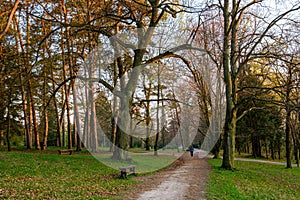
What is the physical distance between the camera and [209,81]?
22.4m

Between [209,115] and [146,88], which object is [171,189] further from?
[209,115]

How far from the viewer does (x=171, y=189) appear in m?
8.70

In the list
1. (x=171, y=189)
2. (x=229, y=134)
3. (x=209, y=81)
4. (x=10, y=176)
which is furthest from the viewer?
(x=209, y=81)

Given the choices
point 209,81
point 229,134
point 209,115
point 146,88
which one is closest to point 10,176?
point 229,134

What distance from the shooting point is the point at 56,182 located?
30.2 ft

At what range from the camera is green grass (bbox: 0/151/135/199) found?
7.43m

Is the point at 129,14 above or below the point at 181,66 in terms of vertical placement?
above

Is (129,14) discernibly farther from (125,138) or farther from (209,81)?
(209,81)

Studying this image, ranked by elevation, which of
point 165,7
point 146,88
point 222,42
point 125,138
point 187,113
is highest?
point 165,7

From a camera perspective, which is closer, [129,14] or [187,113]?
[129,14]

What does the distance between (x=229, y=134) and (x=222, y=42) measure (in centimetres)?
503

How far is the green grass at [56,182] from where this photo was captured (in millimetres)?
7426

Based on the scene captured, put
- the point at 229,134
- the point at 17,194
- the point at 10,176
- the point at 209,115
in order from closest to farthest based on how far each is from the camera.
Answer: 1. the point at 17,194
2. the point at 10,176
3. the point at 229,134
4. the point at 209,115

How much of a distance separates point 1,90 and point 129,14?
13.3 meters
